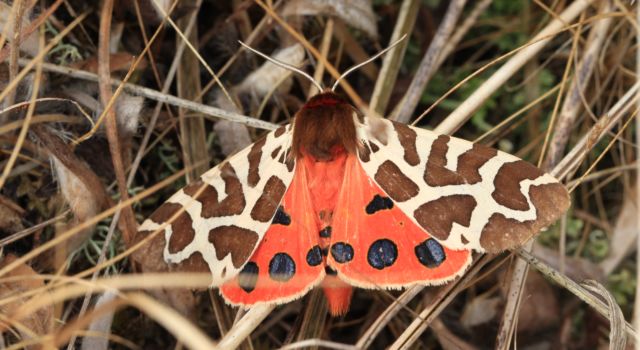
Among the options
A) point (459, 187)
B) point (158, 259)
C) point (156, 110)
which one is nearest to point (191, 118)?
point (156, 110)

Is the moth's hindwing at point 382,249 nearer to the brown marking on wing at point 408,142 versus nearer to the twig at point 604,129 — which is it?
the brown marking on wing at point 408,142

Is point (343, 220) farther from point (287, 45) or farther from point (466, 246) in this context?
point (287, 45)

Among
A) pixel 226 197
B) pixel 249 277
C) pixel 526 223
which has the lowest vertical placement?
pixel 249 277

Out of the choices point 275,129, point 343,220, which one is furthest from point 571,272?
point 275,129

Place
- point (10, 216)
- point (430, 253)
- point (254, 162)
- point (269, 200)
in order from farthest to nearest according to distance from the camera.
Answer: point (10, 216), point (254, 162), point (269, 200), point (430, 253)

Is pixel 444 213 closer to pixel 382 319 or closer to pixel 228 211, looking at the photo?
pixel 382 319

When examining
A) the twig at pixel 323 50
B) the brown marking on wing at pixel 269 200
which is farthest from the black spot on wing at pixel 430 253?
the twig at pixel 323 50

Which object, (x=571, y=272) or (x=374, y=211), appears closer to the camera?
(x=374, y=211)
